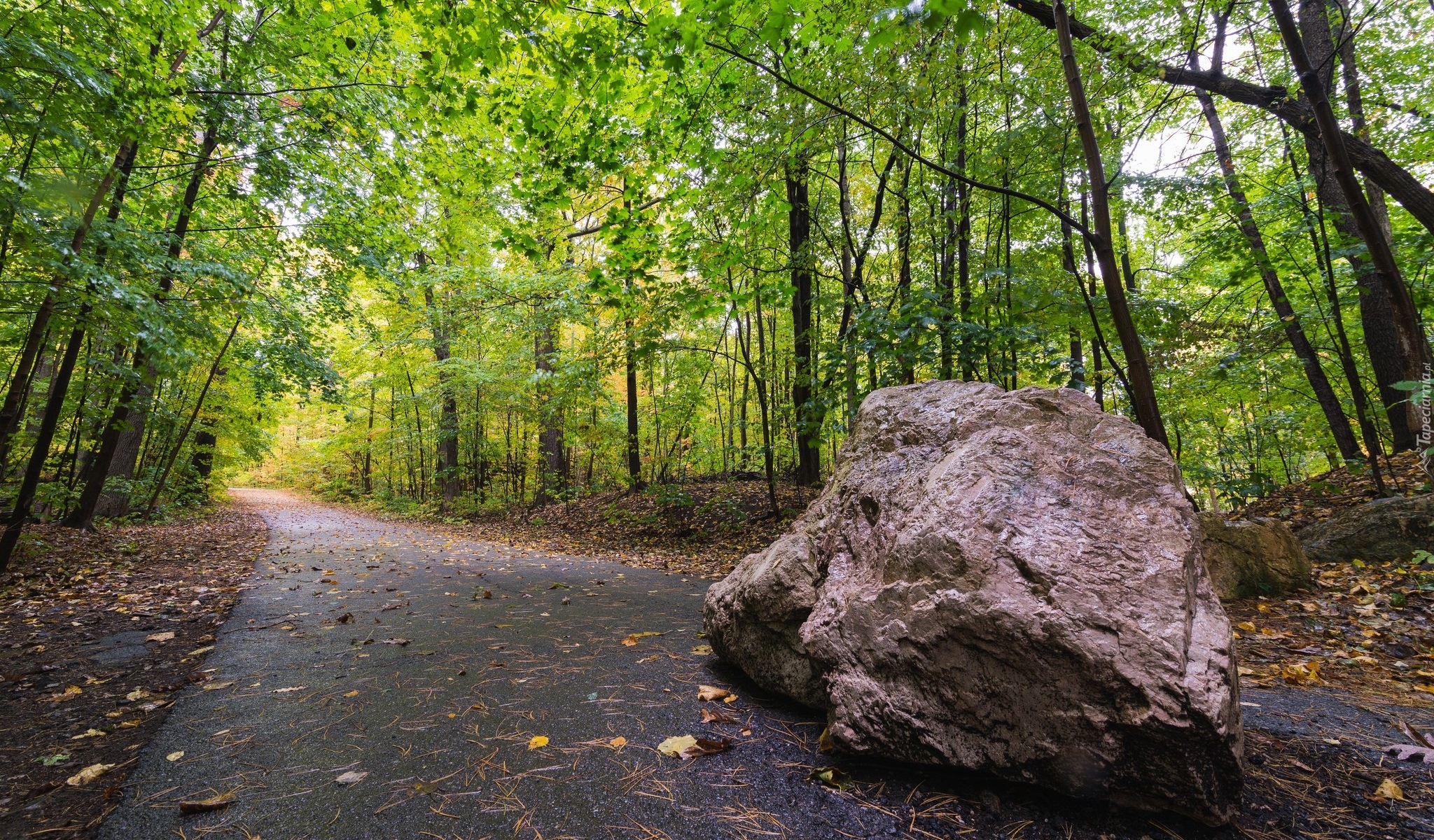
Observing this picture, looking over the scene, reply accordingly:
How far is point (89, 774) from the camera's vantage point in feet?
6.50

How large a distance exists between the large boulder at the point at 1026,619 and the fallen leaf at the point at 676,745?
23.6 inches

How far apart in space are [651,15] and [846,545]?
4706 mm

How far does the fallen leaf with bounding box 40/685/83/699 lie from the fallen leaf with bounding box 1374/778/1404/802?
576cm

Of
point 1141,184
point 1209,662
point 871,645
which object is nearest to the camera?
point 1209,662

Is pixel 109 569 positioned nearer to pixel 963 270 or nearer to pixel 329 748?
pixel 329 748

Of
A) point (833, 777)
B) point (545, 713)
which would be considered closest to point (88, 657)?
point (545, 713)

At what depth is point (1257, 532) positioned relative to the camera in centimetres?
461

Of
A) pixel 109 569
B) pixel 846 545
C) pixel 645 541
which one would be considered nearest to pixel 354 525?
pixel 109 569

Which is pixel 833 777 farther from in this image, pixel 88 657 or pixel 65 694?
pixel 88 657

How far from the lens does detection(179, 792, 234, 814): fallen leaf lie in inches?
68.8

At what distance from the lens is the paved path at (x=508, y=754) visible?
169 centimetres

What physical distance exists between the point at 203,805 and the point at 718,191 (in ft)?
19.8

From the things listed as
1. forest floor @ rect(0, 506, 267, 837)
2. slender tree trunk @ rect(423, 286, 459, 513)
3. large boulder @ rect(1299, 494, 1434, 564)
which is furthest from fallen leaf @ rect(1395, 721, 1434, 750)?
slender tree trunk @ rect(423, 286, 459, 513)

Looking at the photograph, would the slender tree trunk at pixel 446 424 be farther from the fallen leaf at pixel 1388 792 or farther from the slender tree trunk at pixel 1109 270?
the fallen leaf at pixel 1388 792
